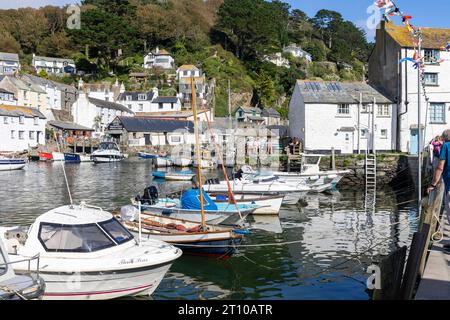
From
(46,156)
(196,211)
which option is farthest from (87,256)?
(46,156)

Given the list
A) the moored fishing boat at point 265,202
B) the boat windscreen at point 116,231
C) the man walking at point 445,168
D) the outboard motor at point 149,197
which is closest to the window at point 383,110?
the moored fishing boat at point 265,202

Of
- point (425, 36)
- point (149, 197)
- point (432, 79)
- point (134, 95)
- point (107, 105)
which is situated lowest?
point (149, 197)

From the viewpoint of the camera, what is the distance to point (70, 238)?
40.7ft

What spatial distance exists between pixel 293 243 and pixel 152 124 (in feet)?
246

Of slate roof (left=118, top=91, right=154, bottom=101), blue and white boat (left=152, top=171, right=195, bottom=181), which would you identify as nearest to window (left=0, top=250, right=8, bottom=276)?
blue and white boat (left=152, top=171, right=195, bottom=181)

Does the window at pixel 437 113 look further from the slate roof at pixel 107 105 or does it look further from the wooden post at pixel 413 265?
the slate roof at pixel 107 105

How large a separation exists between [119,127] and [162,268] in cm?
8155

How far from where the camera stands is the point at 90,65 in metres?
121

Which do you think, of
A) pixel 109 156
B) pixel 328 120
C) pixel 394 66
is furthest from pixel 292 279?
pixel 109 156

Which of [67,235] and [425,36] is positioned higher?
[425,36]

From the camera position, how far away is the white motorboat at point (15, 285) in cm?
895

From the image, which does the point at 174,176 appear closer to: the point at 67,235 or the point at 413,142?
the point at 413,142

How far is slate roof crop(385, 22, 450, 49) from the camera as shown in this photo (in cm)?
4491

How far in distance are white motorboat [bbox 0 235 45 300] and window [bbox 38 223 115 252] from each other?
6.85 feet
